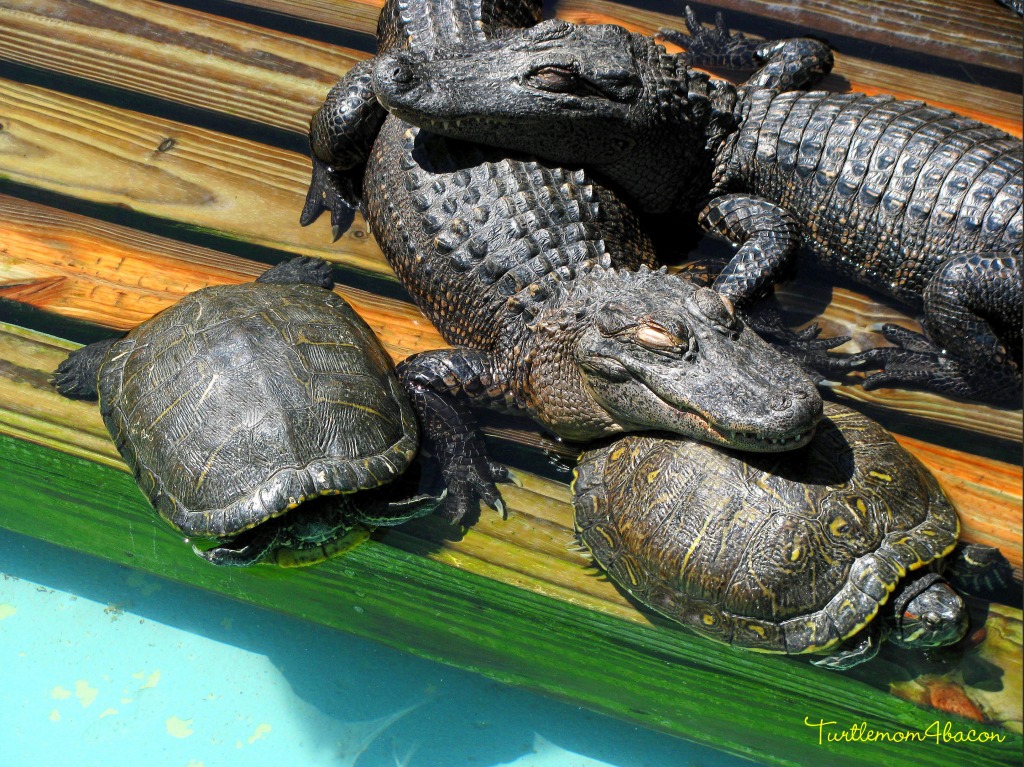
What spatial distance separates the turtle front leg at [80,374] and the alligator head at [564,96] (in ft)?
4.46

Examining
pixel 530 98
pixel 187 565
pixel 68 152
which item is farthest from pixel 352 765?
pixel 68 152

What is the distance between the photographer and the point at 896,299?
11.0 feet

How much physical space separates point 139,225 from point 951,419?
10.4 ft

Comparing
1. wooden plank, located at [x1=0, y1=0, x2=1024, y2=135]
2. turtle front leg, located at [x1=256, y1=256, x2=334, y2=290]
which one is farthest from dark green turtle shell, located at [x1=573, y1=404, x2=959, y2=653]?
wooden plank, located at [x1=0, y1=0, x2=1024, y2=135]

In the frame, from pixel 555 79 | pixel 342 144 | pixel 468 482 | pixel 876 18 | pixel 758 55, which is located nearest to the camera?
pixel 468 482

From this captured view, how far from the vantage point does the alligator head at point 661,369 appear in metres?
2.44

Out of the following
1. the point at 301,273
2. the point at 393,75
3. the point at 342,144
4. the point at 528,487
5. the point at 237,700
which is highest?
the point at 393,75

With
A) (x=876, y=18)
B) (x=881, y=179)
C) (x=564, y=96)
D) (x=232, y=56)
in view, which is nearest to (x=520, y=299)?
(x=564, y=96)

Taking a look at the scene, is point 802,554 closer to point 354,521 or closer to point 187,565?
point 354,521

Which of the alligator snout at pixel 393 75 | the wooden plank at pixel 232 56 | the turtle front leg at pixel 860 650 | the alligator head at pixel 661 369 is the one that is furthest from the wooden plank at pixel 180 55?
the turtle front leg at pixel 860 650

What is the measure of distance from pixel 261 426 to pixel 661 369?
120cm

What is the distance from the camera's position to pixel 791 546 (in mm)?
2418

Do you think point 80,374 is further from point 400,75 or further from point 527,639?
point 527,639

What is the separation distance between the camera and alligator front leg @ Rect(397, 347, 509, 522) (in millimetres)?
2906
